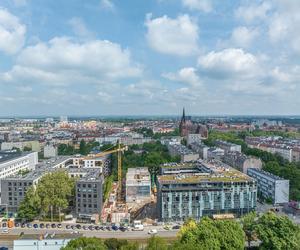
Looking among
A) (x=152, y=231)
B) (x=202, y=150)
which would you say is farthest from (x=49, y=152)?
(x=152, y=231)

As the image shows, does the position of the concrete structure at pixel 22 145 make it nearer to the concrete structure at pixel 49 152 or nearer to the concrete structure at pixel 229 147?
the concrete structure at pixel 49 152

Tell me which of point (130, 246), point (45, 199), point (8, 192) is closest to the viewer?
point (130, 246)

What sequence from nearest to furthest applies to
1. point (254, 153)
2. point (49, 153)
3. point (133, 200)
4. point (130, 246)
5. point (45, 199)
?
point (130, 246) → point (45, 199) → point (133, 200) → point (254, 153) → point (49, 153)

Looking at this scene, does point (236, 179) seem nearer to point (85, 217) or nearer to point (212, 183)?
point (212, 183)

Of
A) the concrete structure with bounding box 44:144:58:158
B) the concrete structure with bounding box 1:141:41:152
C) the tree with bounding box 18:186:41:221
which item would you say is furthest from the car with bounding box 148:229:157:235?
the concrete structure with bounding box 1:141:41:152

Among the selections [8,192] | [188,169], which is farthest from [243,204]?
[8,192]

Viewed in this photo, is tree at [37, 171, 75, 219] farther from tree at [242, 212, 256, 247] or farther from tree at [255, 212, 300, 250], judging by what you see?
tree at [255, 212, 300, 250]

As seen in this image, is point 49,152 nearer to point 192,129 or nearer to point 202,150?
point 202,150
